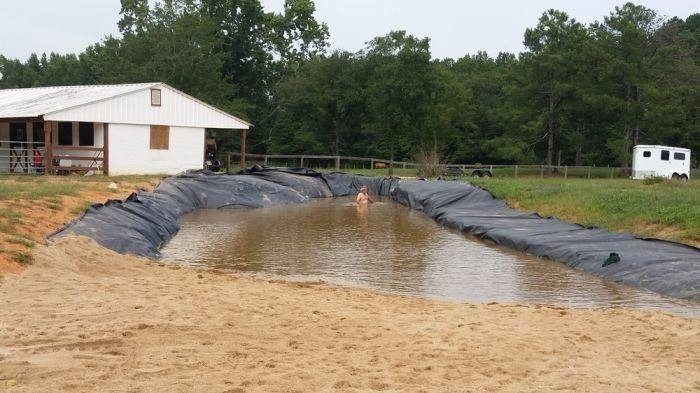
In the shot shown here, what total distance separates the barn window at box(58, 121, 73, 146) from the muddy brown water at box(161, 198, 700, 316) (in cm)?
957

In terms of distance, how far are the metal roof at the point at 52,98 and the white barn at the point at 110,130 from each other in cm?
6

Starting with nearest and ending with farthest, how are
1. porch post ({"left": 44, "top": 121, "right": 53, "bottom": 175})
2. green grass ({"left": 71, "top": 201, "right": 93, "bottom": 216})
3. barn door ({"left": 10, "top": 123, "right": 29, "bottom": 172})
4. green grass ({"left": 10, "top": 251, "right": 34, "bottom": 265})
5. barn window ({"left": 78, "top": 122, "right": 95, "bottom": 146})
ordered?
green grass ({"left": 10, "top": 251, "right": 34, "bottom": 265}) → green grass ({"left": 71, "top": 201, "right": 93, "bottom": 216}) → porch post ({"left": 44, "top": 121, "right": 53, "bottom": 175}) → barn door ({"left": 10, "top": 123, "right": 29, "bottom": 172}) → barn window ({"left": 78, "top": 122, "right": 95, "bottom": 146})

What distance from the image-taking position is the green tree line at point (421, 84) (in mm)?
36438

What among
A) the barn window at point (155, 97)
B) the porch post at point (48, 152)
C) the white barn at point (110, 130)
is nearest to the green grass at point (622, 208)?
the white barn at point (110, 130)

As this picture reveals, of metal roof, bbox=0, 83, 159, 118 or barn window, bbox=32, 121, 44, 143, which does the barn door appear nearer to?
barn window, bbox=32, 121, 44, 143

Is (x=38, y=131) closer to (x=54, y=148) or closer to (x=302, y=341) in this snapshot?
(x=54, y=148)

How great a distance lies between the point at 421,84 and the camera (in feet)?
114

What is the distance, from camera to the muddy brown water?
9.73 m

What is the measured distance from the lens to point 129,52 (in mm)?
42844

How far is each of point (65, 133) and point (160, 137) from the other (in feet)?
11.9

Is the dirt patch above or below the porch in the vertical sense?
below

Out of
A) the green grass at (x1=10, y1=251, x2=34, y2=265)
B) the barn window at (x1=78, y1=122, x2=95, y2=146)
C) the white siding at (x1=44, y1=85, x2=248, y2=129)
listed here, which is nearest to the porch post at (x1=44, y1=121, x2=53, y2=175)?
the white siding at (x1=44, y1=85, x2=248, y2=129)

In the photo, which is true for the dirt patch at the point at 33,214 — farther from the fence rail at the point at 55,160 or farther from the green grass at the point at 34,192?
the fence rail at the point at 55,160

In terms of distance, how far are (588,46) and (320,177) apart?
1833 cm
